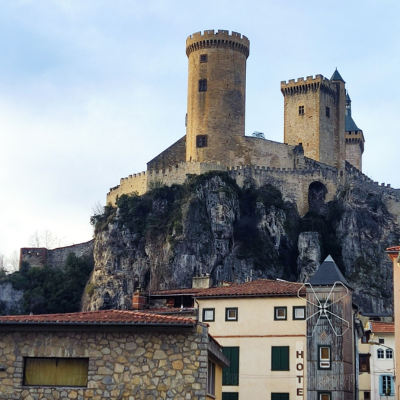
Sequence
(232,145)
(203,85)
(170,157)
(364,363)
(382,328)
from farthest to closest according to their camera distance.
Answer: (170,157) < (203,85) < (232,145) < (382,328) < (364,363)

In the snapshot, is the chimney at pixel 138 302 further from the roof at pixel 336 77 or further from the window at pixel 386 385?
the roof at pixel 336 77

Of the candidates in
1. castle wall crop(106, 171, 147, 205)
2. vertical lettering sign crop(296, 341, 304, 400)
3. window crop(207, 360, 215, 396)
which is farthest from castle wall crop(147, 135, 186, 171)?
window crop(207, 360, 215, 396)

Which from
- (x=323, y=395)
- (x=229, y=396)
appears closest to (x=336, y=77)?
(x=323, y=395)

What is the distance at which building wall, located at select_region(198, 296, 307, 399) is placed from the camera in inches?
1615

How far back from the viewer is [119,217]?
9050cm

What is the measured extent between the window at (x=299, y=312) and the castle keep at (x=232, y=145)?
4842 cm

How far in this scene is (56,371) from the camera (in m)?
21.1

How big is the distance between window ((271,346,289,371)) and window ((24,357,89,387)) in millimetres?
21063

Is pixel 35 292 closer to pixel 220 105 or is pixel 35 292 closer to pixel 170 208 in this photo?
pixel 170 208

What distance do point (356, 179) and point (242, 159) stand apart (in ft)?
41.2

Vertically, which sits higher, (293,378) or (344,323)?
(344,323)

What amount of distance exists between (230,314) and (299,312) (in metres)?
3.17

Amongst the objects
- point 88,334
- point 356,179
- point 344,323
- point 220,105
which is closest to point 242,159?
point 220,105

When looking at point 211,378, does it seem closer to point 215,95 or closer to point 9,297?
point 9,297
